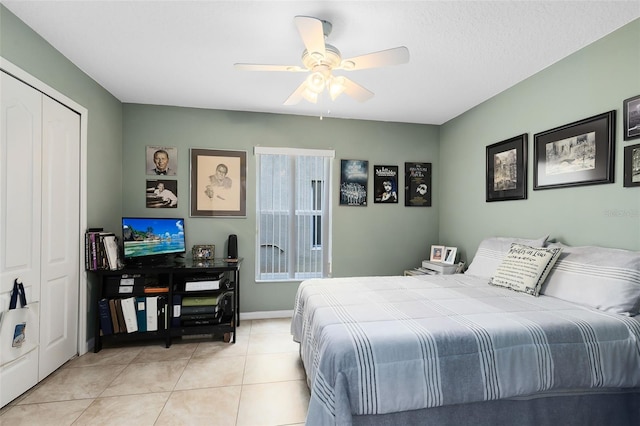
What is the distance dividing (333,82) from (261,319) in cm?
287

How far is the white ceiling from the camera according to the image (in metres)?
1.84

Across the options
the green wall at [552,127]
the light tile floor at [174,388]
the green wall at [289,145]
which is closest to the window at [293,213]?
the green wall at [289,145]

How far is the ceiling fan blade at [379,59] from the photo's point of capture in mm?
1730

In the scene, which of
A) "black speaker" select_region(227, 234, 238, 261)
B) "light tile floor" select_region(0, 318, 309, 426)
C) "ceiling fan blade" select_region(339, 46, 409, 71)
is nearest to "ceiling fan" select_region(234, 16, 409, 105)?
"ceiling fan blade" select_region(339, 46, 409, 71)

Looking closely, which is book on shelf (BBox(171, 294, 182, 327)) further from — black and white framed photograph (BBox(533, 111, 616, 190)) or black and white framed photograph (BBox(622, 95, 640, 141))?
black and white framed photograph (BBox(622, 95, 640, 141))

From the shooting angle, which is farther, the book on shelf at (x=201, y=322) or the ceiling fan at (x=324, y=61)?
the book on shelf at (x=201, y=322)

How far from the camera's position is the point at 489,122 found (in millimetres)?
3217

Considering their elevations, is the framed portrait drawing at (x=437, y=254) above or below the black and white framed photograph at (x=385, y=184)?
below

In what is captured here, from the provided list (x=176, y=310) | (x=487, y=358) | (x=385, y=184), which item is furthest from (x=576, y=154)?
(x=176, y=310)

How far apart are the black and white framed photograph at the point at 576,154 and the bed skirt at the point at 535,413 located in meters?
1.41

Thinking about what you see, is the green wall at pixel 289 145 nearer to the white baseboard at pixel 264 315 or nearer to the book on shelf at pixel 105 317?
the white baseboard at pixel 264 315

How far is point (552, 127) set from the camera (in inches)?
98.9

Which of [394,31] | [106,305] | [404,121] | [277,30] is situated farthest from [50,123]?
[404,121]

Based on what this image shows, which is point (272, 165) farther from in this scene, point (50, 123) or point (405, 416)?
point (405, 416)
